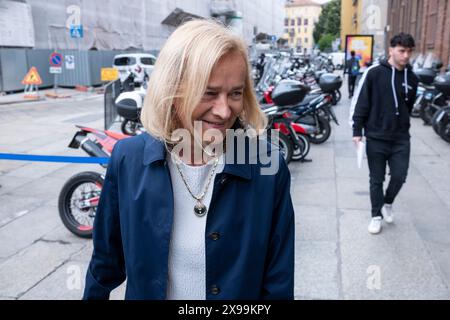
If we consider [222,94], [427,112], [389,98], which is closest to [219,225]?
[222,94]

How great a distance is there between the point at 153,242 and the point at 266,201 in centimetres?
37

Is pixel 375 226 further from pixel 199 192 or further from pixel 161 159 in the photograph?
pixel 161 159

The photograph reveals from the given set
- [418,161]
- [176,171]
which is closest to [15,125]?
[418,161]

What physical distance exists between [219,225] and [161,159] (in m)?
0.26

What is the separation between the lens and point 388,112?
4215 millimetres

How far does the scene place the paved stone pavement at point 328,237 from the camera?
344cm

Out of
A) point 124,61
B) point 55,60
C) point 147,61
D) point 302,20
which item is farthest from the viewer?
point 302,20

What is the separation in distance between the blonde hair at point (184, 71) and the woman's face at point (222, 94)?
23 millimetres

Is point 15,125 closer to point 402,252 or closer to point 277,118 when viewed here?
point 277,118

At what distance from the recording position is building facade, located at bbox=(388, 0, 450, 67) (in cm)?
1911

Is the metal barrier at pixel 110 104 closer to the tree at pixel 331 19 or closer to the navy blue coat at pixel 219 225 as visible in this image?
the navy blue coat at pixel 219 225

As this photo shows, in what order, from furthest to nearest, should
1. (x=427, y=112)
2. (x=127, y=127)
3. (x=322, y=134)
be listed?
(x=427, y=112) < (x=127, y=127) < (x=322, y=134)

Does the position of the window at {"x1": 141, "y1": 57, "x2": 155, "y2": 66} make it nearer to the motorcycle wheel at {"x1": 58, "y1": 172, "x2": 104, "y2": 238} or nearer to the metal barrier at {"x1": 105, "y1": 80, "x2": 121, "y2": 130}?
the metal barrier at {"x1": 105, "y1": 80, "x2": 121, "y2": 130}

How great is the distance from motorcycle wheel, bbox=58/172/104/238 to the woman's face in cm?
299
